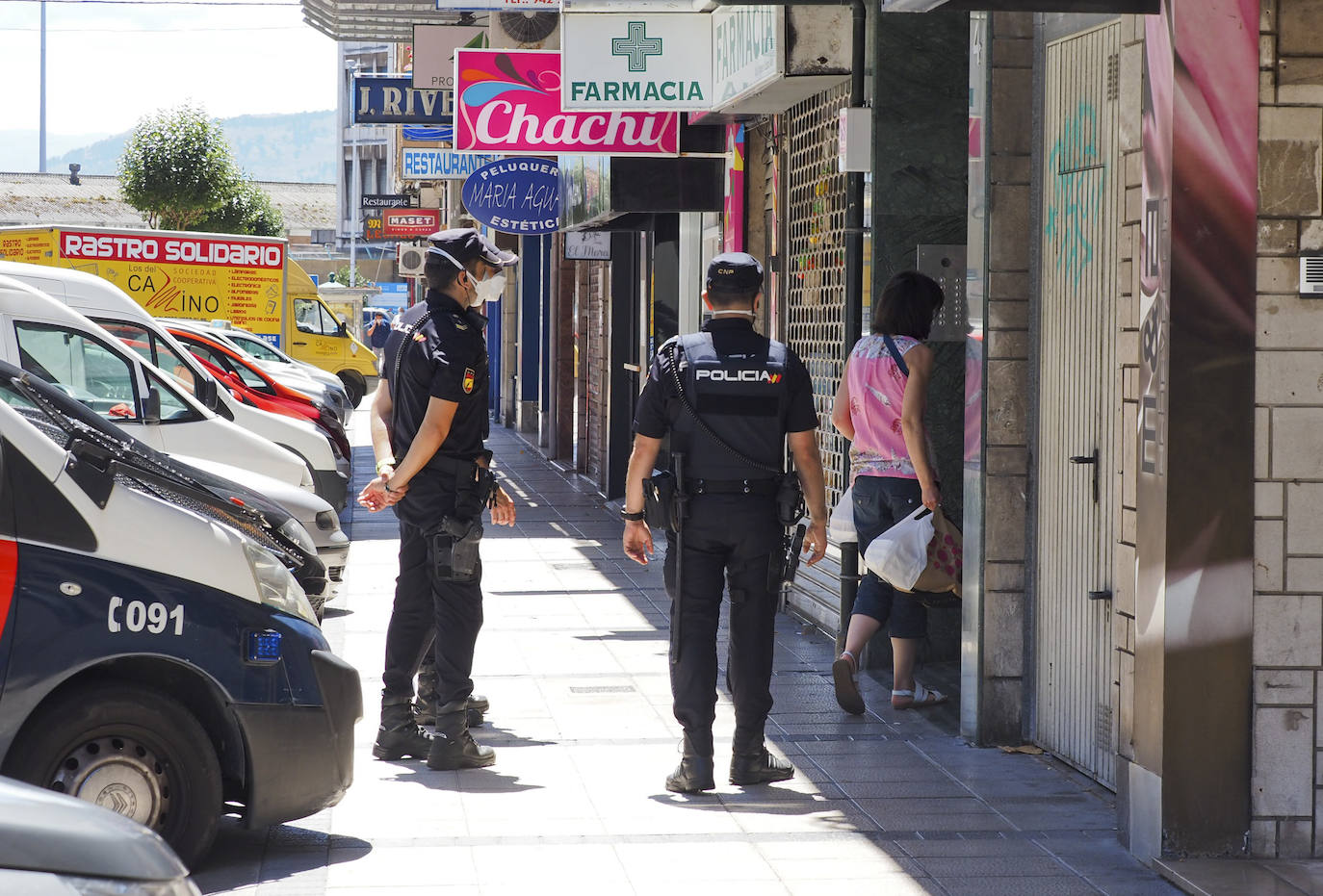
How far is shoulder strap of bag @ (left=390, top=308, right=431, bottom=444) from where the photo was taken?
6762mm

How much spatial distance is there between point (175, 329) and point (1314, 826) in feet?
42.9

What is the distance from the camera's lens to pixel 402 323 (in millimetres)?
7297

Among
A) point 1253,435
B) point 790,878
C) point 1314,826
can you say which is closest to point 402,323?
point 790,878

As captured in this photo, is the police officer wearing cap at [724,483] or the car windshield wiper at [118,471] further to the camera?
the police officer wearing cap at [724,483]

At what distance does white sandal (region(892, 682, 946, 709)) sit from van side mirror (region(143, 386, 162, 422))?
489 cm

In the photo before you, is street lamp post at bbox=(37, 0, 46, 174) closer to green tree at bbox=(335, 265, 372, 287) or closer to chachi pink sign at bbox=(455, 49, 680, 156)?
green tree at bbox=(335, 265, 372, 287)

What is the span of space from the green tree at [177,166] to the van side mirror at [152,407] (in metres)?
32.0

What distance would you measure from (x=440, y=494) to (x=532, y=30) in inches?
465

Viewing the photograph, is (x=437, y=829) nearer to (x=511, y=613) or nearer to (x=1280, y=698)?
(x=1280, y=698)

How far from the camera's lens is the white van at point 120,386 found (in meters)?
9.66

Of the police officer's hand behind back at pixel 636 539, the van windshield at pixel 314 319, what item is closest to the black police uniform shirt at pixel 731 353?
the police officer's hand behind back at pixel 636 539

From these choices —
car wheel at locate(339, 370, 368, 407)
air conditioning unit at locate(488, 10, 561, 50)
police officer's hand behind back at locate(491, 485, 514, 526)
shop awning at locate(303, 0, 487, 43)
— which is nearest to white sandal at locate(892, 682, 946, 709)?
police officer's hand behind back at locate(491, 485, 514, 526)

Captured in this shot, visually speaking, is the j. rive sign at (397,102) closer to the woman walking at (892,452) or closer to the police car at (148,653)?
the woman walking at (892,452)

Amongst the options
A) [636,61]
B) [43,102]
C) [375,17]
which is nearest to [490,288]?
[636,61]
